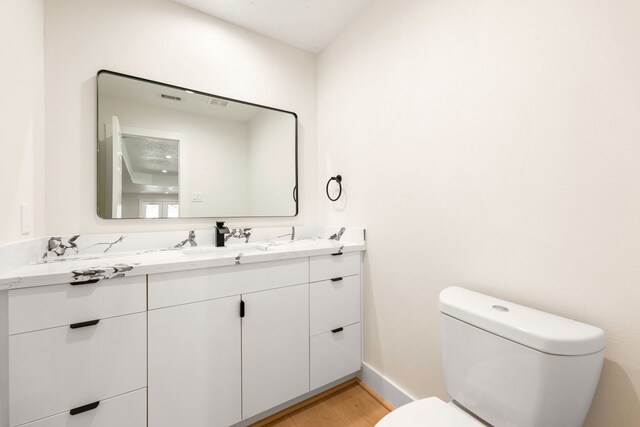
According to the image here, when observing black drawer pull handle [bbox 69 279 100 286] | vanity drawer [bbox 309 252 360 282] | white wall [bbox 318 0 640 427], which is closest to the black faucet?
vanity drawer [bbox 309 252 360 282]

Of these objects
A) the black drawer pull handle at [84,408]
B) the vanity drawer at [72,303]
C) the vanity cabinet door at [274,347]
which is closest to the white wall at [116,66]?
the vanity drawer at [72,303]

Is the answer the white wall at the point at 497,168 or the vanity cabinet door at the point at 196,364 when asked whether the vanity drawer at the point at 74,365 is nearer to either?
the vanity cabinet door at the point at 196,364

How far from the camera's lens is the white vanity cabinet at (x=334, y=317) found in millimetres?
1521

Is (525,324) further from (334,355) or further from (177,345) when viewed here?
(177,345)

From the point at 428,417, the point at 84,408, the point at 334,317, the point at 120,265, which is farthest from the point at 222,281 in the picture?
the point at 428,417

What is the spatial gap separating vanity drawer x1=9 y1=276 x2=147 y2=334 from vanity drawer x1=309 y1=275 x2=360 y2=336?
0.85 m

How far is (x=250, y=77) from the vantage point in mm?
1907

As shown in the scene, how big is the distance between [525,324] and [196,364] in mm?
1286

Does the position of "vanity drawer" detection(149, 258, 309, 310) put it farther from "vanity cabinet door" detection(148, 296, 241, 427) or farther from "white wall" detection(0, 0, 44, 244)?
"white wall" detection(0, 0, 44, 244)

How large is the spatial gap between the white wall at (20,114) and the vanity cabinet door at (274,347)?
3.34 feet

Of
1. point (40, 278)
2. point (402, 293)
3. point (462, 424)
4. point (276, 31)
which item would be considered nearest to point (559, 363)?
point (462, 424)

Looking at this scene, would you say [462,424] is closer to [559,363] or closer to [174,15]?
[559,363]

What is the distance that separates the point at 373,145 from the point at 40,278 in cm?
164

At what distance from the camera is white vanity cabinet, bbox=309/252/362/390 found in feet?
4.99
